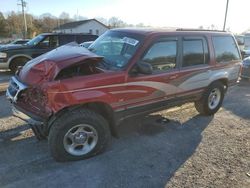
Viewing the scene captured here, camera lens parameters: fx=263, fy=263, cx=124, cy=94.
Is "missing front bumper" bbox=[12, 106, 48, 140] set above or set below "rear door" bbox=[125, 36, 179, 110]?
below

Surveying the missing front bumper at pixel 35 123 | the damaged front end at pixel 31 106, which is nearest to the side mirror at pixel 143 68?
the damaged front end at pixel 31 106

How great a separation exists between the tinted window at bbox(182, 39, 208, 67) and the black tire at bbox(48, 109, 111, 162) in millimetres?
2075

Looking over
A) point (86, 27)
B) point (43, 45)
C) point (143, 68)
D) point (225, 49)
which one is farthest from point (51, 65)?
point (86, 27)

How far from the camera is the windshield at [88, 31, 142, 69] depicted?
4312mm

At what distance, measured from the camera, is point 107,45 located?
16.0 ft

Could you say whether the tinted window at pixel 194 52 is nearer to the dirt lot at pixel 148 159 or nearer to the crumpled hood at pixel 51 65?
the dirt lot at pixel 148 159

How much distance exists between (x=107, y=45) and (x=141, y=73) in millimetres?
1029

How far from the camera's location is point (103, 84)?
392cm

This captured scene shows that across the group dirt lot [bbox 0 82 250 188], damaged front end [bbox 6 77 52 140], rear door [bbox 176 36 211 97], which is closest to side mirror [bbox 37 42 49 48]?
dirt lot [bbox 0 82 250 188]

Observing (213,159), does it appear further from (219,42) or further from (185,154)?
(219,42)

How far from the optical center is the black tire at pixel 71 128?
12.3 feet

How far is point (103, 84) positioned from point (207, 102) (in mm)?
3066

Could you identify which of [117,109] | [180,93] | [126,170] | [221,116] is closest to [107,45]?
[117,109]

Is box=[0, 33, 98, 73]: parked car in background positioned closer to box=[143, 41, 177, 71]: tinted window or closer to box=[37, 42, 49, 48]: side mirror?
box=[37, 42, 49, 48]: side mirror
